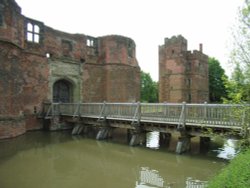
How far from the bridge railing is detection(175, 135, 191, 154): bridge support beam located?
28.4 inches

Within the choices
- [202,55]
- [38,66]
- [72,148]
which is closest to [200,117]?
[72,148]

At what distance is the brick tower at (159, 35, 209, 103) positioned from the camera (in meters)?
34.3

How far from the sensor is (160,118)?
12.8 m

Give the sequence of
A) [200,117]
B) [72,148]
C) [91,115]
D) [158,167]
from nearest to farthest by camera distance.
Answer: [158,167], [200,117], [72,148], [91,115]

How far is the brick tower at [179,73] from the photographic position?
112ft

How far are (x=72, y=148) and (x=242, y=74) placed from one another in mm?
9414

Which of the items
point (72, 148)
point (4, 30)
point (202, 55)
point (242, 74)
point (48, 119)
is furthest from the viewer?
point (202, 55)

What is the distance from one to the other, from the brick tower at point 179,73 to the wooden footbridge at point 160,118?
18.4 meters

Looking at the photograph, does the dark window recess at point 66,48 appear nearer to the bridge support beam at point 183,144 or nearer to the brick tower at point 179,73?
the bridge support beam at point 183,144

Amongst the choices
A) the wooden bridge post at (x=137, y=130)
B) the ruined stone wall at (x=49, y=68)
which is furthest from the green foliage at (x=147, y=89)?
the wooden bridge post at (x=137, y=130)

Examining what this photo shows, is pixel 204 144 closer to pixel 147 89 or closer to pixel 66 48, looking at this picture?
pixel 66 48

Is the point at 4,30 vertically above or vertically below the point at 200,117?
above

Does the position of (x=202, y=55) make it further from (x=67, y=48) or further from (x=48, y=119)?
(x=48, y=119)

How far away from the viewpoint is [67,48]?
22.9 m
